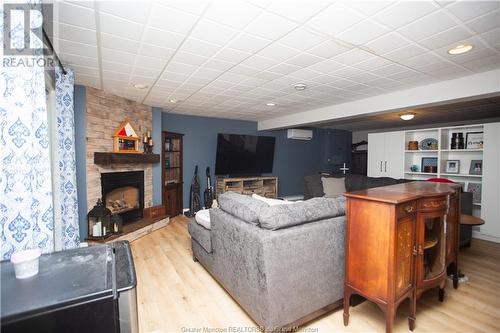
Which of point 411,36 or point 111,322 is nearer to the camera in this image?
point 111,322

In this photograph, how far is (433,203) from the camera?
1.80 metres

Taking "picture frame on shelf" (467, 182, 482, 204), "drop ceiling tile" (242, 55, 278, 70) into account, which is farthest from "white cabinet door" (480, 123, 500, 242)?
"drop ceiling tile" (242, 55, 278, 70)

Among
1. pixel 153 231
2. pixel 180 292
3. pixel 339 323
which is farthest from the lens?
pixel 153 231

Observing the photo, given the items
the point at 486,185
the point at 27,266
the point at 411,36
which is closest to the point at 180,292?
the point at 27,266

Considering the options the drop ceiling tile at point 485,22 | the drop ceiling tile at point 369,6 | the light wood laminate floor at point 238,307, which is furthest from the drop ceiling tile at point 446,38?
the light wood laminate floor at point 238,307

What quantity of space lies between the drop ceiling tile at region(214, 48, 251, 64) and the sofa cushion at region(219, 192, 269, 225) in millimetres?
1354

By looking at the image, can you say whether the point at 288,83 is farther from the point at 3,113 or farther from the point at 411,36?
the point at 3,113

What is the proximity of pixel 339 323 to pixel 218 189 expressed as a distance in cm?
426

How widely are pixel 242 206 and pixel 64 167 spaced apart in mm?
2123

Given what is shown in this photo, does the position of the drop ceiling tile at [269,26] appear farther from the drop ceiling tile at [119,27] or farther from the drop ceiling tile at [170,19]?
the drop ceiling tile at [119,27]

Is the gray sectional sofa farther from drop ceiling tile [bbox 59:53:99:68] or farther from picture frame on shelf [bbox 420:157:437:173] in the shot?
picture frame on shelf [bbox 420:157:437:173]

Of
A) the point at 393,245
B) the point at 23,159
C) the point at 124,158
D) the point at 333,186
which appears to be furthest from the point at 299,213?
the point at 333,186

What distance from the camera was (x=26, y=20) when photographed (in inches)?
45.4

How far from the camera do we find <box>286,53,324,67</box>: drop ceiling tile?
7.54ft
